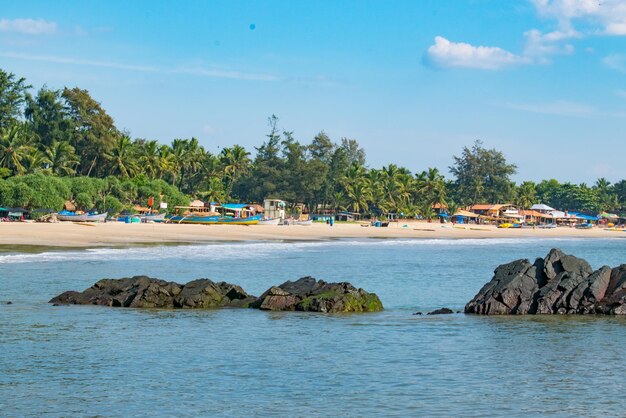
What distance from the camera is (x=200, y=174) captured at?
4867 inches

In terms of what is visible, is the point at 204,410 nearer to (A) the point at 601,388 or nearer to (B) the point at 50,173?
(A) the point at 601,388

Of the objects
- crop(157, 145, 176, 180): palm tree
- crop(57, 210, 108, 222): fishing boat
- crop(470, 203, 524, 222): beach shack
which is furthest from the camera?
crop(470, 203, 524, 222): beach shack

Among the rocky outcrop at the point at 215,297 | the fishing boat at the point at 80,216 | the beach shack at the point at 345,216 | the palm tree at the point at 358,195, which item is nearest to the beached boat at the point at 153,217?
the fishing boat at the point at 80,216

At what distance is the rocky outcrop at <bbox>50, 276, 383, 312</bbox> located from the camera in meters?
23.0

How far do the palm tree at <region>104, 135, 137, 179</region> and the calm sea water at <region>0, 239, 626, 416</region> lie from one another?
74.5 meters

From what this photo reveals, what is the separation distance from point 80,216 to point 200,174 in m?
43.7

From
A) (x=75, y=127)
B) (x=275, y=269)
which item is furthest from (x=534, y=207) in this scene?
(x=275, y=269)

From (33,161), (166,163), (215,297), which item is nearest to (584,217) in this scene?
(166,163)

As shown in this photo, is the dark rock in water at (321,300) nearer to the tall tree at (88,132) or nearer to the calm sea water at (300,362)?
the calm sea water at (300,362)

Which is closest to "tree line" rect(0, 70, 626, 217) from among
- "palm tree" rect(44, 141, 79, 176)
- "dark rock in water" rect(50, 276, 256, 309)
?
"palm tree" rect(44, 141, 79, 176)

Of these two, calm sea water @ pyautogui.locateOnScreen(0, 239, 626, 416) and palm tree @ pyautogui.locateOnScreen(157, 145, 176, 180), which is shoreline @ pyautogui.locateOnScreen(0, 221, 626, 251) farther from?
calm sea water @ pyautogui.locateOnScreen(0, 239, 626, 416)

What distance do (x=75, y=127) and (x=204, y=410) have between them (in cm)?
9621

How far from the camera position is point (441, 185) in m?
145

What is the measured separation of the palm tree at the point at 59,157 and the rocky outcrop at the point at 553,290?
78.8 m
